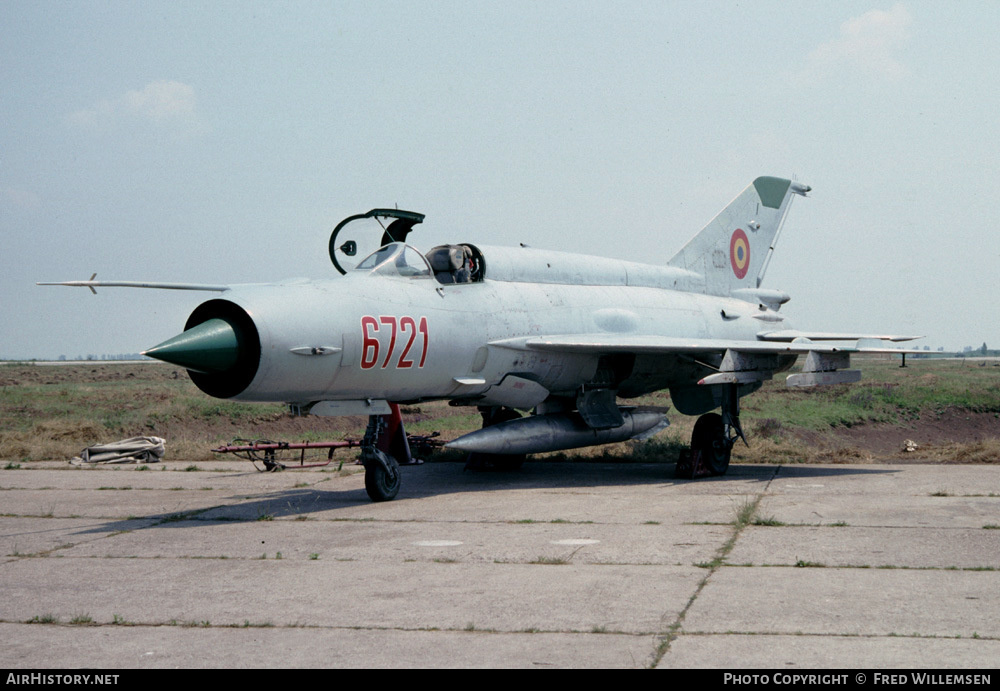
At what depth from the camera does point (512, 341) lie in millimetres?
12711

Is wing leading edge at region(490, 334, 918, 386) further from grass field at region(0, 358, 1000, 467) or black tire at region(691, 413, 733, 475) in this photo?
grass field at region(0, 358, 1000, 467)

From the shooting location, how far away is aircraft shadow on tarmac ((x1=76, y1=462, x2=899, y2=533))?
10.3m

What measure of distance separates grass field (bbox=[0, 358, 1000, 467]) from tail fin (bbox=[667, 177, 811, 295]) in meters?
3.21

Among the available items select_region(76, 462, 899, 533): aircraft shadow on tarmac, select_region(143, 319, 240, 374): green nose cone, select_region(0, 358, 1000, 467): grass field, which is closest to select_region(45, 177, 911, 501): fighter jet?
select_region(143, 319, 240, 374): green nose cone

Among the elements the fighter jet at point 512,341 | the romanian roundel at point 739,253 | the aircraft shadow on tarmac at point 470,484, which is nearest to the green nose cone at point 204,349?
the fighter jet at point 512,341

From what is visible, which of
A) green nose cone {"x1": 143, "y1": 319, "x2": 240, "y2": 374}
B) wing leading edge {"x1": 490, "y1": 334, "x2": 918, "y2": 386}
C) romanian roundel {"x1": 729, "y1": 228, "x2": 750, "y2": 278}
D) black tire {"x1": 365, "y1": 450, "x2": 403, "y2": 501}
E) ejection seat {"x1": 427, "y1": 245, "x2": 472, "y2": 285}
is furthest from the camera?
romanian roundel {"x1": 729, "y1": 228, "x2": 750, "y2": 278}

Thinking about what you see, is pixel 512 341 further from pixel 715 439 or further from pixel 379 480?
pixel 715 439

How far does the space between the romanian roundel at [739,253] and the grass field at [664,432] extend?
3340 millimetres

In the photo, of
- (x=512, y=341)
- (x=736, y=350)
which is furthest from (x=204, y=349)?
(x=736, y=350)

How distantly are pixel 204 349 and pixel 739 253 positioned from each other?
11.8 metres

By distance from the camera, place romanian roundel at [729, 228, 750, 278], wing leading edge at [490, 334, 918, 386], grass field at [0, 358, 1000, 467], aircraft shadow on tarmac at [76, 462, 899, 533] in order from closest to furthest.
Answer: aircraft shadow on tarmac at [76, 462, 899, 533] → wing leading edge at [490, 334, 918, 386] → grass field at [0, 358, 1000, 467] → romanian roundel at [729, 228, 750, 278]

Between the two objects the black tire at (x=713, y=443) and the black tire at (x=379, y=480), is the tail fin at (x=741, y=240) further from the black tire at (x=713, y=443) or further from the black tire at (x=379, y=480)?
the black tire at (x=379, y=480)
